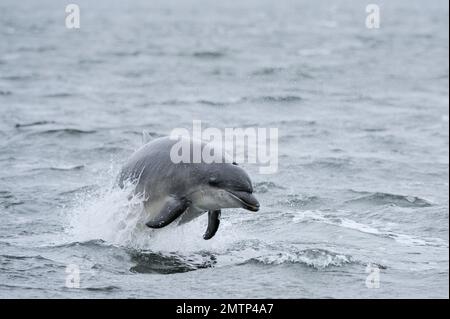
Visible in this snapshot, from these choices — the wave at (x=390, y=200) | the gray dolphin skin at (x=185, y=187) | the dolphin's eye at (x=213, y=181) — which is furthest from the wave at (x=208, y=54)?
the dolphin's eye at (x=213, y=181)

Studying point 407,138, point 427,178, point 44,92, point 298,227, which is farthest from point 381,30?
point 298,227

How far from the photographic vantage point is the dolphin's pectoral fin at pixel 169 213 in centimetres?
1085

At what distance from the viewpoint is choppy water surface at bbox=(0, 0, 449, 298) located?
10.6m

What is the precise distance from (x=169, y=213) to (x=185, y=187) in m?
0.42

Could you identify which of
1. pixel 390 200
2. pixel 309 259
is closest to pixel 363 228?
pixel 390 200

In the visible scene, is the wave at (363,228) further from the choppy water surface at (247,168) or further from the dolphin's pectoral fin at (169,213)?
the dolphin's pectoral fin at (169,213)

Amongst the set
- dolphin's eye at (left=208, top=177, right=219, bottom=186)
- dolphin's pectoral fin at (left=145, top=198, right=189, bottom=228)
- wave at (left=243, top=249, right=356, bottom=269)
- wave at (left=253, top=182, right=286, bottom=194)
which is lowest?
wave at (left=253, top=182, right=286, bottom=194)

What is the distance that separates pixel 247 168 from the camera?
17797mm

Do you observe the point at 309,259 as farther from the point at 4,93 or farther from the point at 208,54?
the point at 208,54

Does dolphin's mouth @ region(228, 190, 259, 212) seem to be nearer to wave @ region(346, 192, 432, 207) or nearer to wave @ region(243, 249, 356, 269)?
wave @ region(243, 249, 356, 269)

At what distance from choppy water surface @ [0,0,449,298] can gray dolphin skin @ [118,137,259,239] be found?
1.44ft

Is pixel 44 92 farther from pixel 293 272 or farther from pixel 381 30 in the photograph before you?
pixel 381 30

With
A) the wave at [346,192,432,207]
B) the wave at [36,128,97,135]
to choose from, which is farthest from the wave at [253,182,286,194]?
the wave at [36,128,97,135]

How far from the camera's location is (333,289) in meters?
10.0
